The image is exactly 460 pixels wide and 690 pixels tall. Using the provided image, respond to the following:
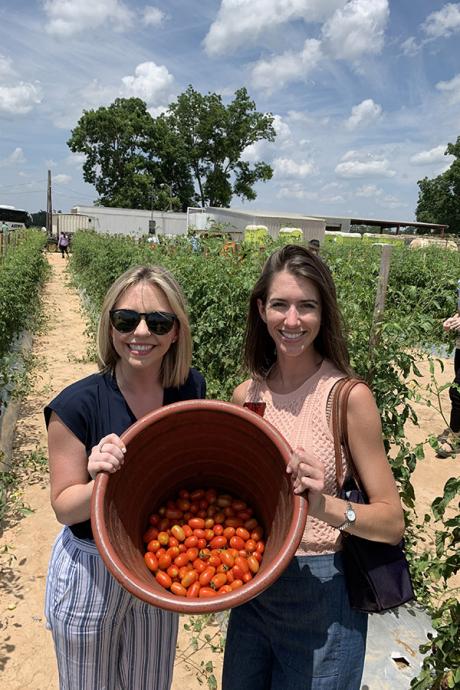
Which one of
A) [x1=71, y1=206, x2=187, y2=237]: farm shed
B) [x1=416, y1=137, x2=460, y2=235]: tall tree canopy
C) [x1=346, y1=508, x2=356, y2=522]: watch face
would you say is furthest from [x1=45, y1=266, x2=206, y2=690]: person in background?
[x1=416, y1=137, x2=460, y2=235]: tall tree canopy

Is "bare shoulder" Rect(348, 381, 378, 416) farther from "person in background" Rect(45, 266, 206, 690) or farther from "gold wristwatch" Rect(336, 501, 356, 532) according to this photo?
"person in background" Rect(45, 266, 206, 690)

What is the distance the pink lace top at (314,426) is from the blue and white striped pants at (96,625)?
0.62 meters

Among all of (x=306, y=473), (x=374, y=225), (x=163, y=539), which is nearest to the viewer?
(x=306, y=473)

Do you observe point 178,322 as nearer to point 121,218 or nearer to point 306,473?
point 306,473

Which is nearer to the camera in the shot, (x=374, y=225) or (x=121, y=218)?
(x=121, y=218)

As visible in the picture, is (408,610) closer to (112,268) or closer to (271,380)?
(271,380)

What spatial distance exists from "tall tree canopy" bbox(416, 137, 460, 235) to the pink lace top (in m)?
64.6

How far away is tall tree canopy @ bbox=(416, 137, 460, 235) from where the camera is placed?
60469 millimetres

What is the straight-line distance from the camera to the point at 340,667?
135cm

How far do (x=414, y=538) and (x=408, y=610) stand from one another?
3.18ft

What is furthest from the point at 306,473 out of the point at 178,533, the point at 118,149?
the point at 118,149

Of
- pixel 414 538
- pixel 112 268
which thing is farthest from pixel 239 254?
pixel 112 268

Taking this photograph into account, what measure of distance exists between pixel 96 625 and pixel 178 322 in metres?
0.97

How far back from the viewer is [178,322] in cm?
167
